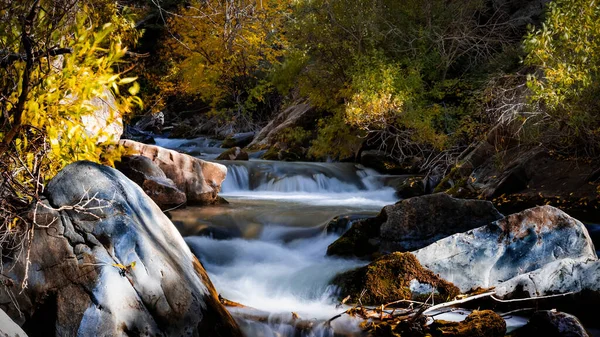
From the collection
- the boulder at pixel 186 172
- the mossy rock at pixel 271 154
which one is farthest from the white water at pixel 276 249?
the mossy rock at pixel 271 154

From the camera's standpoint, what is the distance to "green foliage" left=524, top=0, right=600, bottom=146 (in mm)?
8164

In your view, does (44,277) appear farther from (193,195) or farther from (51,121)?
(193,195)

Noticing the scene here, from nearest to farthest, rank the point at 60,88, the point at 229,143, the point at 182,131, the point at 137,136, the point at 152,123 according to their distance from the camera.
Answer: the point at 60,88
the point at 229,143
the point at 137,136
the point at 182,131
the point at 152,123

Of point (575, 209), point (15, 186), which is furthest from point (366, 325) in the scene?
point (575, 209)

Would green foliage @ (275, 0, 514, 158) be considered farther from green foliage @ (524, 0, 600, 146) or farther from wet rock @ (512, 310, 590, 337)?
wet rock @ (512, 310, 590, 337)

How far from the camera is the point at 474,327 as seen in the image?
4.97m

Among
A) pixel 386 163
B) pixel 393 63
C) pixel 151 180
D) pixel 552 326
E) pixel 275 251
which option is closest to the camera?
pixel 552 326

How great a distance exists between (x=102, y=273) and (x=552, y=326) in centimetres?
388

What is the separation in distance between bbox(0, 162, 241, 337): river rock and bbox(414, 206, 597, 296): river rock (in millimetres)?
2880

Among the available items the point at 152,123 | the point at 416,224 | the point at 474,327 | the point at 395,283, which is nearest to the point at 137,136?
the point at 152,123

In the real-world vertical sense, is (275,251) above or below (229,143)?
below

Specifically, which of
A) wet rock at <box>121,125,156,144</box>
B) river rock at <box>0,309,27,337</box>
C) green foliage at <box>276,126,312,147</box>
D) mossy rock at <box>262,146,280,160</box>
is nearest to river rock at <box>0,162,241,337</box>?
river rock at <box>0,309,27,337</box>

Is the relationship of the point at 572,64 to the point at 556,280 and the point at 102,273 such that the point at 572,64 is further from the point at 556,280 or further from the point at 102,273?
the point at 102,273

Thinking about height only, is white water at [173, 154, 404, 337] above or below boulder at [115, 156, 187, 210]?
below
